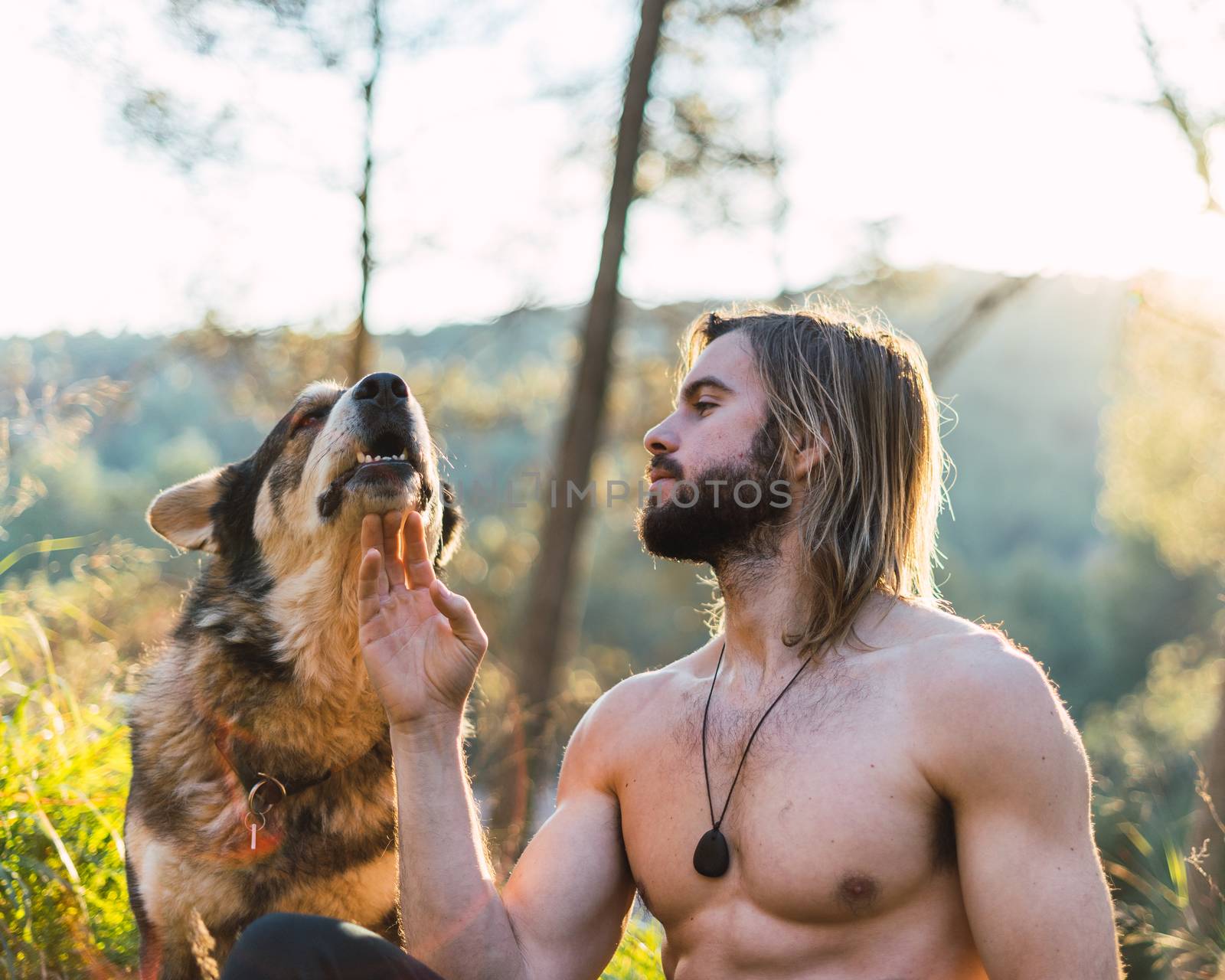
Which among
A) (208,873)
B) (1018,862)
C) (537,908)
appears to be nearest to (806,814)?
(1018,862)

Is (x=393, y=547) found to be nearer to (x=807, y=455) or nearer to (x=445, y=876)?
(x=445, y=876)

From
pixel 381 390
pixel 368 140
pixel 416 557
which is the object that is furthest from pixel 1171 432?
pixel 416 557

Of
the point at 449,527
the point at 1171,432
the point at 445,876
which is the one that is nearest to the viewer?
the point at 445,876

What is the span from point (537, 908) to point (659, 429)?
55.4 inches

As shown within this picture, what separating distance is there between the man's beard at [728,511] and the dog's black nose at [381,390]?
1.03 m

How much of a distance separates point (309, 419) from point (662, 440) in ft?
4.97

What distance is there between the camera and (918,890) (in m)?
2.46

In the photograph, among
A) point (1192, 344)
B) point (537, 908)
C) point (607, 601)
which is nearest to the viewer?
point (537, 908)

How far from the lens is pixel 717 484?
305cm

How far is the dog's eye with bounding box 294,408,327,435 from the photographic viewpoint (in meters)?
3.90

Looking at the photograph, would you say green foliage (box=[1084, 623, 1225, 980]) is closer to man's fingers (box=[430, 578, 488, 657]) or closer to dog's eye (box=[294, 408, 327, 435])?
man's fingers (box=[430, 578, 488, 657])

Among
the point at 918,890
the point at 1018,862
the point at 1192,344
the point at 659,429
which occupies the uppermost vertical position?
the point at 659,429

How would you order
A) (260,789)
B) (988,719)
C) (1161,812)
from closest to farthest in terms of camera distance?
(988,719)
(260,789)
(1161,812)

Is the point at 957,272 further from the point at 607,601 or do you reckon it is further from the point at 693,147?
the point at 607,601
